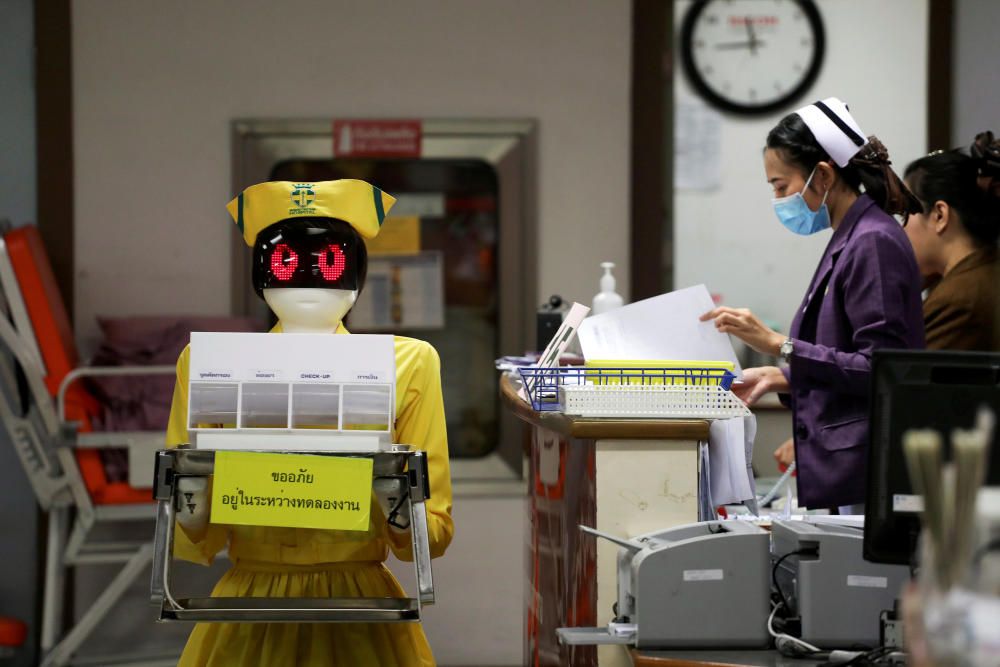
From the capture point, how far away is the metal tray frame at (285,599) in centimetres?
152

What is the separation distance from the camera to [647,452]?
6.41 feet

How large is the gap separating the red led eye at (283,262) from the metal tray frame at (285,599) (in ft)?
1.18

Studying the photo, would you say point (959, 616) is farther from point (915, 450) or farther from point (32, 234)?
point (32, 234)

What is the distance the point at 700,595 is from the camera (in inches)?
63.8

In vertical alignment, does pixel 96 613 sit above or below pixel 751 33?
below

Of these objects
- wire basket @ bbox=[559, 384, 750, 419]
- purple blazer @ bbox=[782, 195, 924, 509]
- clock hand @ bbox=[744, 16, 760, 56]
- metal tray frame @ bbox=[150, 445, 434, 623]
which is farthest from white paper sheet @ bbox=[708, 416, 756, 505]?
clock hand @ bbox=[744, 16, 760, 56]

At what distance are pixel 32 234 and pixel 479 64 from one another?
1735 mm

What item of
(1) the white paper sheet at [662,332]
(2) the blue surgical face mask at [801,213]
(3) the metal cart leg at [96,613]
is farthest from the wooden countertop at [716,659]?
(3) the metal cart leg at [96,613]

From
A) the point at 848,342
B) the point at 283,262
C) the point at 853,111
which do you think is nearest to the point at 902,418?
the point at 283,262

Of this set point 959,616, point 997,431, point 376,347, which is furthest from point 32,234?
point 959,616

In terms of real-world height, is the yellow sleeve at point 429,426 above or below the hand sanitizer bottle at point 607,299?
below

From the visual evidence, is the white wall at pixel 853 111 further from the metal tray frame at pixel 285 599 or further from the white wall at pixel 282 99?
the metal tray frame at pixel 285 599

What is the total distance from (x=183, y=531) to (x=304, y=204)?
1.78ft

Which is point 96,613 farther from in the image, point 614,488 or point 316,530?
point 614,488
